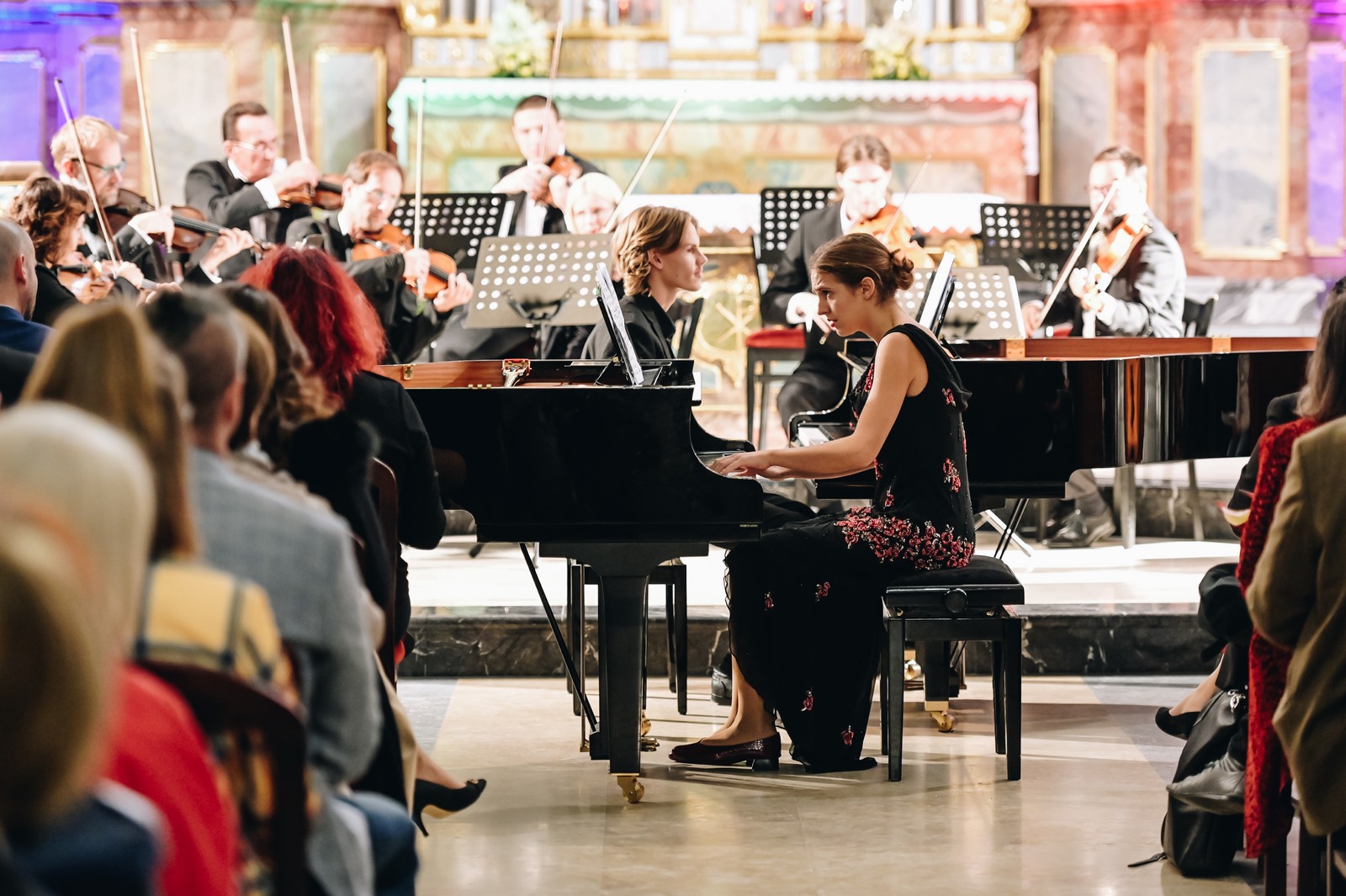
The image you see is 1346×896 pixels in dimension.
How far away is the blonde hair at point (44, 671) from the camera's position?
3.40 ft

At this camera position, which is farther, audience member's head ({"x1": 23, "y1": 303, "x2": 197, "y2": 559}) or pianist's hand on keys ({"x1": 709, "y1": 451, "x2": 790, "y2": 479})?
pianist's hand on keys ({"x1": 709, "y1": 451, "x2": 790, "y2": 479})

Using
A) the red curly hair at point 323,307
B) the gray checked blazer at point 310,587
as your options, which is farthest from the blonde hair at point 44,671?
the red curly hair at point 323,307

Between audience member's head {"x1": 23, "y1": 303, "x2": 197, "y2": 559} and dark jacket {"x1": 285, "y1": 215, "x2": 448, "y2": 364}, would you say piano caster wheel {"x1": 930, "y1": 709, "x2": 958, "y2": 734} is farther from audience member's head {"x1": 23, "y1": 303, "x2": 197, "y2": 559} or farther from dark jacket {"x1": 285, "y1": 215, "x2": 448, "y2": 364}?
audience member's head {"x1": 23, "y1": 303, "x2": 197, "y2": 559}

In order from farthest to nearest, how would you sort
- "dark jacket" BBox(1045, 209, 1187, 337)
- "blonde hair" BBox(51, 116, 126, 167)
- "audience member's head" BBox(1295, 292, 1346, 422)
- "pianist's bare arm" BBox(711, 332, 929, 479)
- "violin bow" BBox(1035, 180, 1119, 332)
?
"dark jacket" BBox(1045, 209, 1187, 337)
"violin bow" BBox(1035, 180, 1119, 332)
"blonde hair" BBox(51, 116, 126, 167)
"pianist's bare arm" BBox(711, 332, 929, 479)
"audience member's head" BBox(1295, 292, 1346, 422)

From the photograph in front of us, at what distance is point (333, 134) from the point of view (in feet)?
31.3

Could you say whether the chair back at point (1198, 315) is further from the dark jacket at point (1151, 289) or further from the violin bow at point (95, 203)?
the violin bow at point (95, 203)

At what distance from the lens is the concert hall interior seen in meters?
1.56

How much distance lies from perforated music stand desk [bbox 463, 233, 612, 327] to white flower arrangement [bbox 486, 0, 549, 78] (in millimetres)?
3937

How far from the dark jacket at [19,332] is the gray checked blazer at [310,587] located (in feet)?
6.14

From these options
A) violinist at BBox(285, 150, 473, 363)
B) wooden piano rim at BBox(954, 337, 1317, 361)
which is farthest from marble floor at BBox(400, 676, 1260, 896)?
violinist at BBox(285, 150, 473, 363)

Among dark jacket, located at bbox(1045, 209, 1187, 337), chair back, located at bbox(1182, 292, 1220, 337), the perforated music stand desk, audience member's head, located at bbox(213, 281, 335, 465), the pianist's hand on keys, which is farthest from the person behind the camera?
chair back, located at bbox(1182, 292, 1220, 337)

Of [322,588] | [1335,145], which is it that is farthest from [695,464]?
[1335,145]

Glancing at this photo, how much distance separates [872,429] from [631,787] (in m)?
0.94

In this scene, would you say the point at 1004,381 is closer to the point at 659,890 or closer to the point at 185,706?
the point at 659,890
